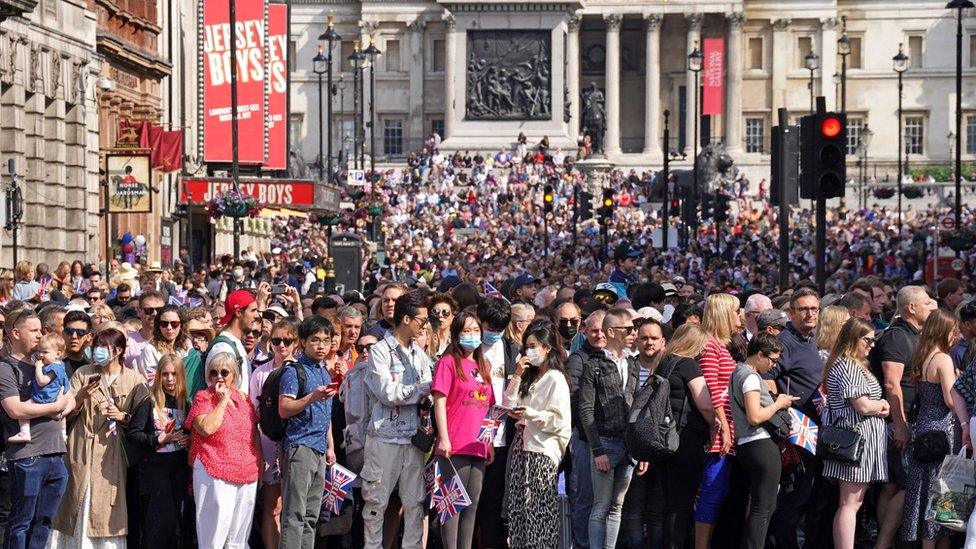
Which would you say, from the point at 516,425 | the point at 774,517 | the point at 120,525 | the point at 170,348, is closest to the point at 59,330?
the point at 170,348

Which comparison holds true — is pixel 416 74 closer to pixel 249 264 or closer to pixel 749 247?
pixel 749 247

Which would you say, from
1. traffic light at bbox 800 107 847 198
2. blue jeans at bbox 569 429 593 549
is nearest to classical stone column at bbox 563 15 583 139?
traffic light at bbox 800 107 847 198

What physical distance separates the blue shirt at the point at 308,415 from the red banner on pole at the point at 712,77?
82.1 metres

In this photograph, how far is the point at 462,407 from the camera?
15297 mm

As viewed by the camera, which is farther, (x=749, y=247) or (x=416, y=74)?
(x=416, y=74)

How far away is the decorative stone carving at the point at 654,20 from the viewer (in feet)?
357

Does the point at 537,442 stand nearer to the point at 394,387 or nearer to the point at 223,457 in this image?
the point at 394,387

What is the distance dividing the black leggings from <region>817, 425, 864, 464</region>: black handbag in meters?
0.40

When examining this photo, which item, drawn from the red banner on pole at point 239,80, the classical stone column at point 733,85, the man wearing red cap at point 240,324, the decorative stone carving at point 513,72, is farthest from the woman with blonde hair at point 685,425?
the classical stone column at point 733,85

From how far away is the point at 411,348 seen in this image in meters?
15.6

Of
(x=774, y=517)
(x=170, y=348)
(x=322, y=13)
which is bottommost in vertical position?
(x=774, y=517)

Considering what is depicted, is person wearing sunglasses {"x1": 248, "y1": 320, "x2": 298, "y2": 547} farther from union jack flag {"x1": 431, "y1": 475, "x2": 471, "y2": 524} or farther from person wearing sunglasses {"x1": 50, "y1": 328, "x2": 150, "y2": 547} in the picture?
union jack flag {"x1": 431, "y1": 475, "x2": 471, "y2": 524}

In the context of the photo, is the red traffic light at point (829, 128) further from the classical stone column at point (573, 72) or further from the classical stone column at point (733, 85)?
the classical stone column at point (733, 85)

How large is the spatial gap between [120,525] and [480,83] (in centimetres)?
8151
